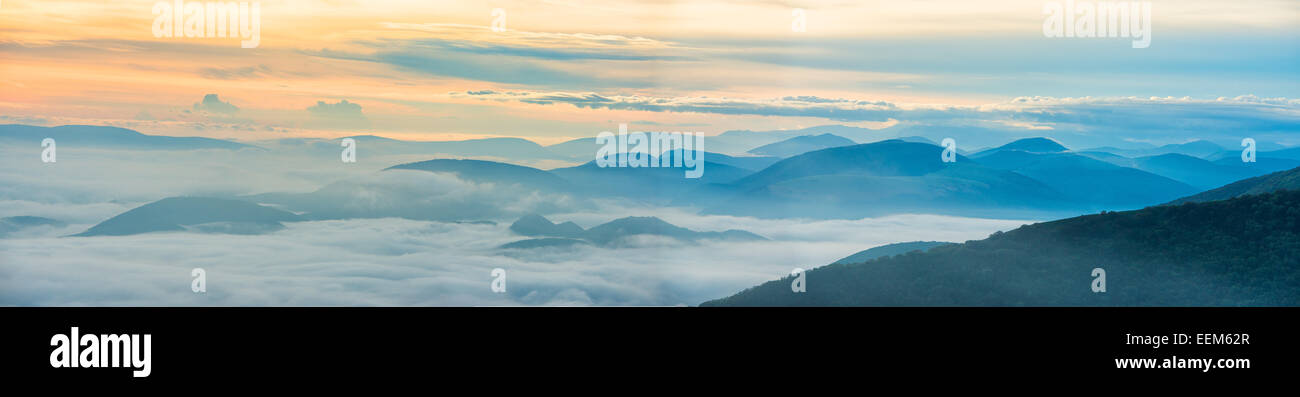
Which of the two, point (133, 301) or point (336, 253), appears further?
→ point (336, 253)

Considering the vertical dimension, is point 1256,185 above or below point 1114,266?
above

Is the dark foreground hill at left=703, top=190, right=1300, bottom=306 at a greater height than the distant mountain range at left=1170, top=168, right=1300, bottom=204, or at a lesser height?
lesser

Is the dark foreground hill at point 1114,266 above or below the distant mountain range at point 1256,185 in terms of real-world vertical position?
below

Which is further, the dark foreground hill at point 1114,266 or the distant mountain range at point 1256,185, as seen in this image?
the distant mountain range at point 1256,185

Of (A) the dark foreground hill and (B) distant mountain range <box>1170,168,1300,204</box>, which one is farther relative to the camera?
(B) distant mountain range <box>1170,168,1300,204</box>

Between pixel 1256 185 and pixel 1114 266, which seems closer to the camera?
pixel 1114 266
